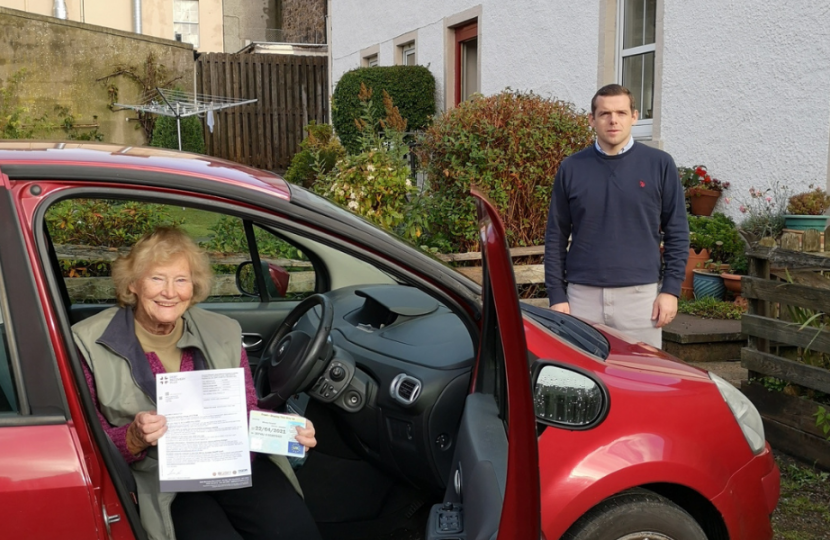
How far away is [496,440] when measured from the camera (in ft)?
7.25

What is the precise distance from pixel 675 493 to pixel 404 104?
468 inches

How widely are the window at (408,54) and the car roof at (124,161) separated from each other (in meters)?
13.2

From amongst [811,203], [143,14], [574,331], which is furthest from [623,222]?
[143,14]

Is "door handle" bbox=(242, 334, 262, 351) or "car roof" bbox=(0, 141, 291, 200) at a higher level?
"car roof" bbox=(0, 141, 291, 200)

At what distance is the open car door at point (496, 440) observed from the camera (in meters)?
1.84

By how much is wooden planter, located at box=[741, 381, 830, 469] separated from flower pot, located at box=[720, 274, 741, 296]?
2261 mm

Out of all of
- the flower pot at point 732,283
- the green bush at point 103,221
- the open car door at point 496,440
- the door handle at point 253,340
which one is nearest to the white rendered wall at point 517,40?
the flower pot at point 732,283

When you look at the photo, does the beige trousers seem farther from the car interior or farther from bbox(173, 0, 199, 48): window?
bbox(173, 0, 199, 48): window

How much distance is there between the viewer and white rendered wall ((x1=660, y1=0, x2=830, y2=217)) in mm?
6746

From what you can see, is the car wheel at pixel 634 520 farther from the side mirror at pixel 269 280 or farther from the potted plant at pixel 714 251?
the potted plant at pixel 714 251

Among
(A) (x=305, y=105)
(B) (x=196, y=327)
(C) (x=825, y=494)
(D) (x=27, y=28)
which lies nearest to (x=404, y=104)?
(A) (x=305, y=105)

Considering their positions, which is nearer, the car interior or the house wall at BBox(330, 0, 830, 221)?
the car interior

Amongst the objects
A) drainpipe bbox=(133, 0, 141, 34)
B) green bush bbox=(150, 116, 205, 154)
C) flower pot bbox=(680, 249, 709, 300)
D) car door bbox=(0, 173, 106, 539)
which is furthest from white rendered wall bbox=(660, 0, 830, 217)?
drainpipe bbox=(133, 0, 141, 34)

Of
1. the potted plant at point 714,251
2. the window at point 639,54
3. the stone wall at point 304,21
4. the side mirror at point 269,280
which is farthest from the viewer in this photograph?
the stone wall at point 304,21
